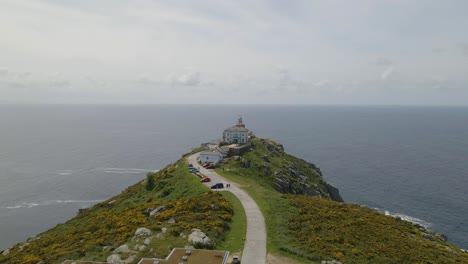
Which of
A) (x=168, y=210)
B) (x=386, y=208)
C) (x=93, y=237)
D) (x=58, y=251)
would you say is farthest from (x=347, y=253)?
(x=386, y=208)

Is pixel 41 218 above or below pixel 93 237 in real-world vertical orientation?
below

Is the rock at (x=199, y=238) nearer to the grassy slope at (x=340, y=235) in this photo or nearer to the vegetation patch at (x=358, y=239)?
the grassy slope at (x=340, y=235)

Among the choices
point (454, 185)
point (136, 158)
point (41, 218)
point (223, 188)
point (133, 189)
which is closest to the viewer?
point (223, 188)

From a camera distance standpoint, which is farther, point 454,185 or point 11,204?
point 454,185

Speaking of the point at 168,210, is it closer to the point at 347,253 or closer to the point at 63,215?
the point at 347,253

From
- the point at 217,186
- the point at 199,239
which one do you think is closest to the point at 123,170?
the point at 217,186

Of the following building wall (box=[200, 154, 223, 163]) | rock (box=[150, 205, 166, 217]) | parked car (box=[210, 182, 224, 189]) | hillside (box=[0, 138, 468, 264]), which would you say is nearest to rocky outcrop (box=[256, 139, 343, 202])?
building wall (box=[200, 154, 223, 163])

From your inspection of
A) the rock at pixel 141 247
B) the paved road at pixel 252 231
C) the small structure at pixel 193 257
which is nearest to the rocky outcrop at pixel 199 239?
the small structure at pixel 193 257

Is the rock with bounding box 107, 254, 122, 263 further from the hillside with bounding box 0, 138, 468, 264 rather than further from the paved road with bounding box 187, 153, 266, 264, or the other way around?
the paved road with bounding box 187, 153, 266, 264
